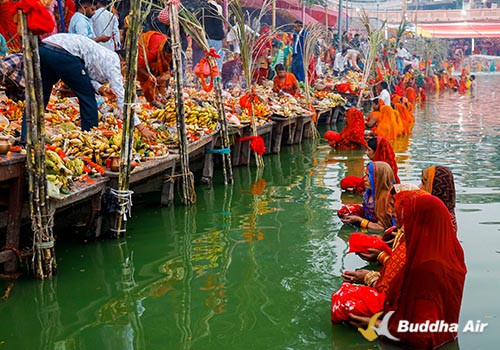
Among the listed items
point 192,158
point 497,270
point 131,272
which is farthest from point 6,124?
point 497,270

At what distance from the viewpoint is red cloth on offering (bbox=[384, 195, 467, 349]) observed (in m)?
3.46

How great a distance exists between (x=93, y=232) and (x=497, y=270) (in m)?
3.36

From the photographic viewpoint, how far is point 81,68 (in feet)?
19.1

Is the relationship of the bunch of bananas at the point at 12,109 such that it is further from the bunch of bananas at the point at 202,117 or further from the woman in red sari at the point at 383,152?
the woman in red sari at the point at 383,152

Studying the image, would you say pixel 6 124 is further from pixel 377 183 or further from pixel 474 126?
pixel 474 126

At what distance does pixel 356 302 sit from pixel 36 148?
7.82ft

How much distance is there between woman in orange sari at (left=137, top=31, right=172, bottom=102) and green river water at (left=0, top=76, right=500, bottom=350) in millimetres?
1692

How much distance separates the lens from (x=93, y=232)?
18.9ft

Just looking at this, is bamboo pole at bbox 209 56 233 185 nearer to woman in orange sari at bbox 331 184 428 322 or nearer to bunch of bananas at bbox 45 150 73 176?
bunch of bananas at bbox 45 150 73 176

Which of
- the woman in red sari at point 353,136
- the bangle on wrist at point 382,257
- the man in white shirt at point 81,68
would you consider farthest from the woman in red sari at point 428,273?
the woman in red sari at point 353,136

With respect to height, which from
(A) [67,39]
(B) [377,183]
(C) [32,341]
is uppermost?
(A) [67,39]

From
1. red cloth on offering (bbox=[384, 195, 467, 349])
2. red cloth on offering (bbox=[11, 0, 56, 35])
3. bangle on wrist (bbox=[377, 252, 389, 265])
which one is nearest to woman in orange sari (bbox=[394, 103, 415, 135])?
bangle on wrist (bbox=[377, 252, 389, 265])

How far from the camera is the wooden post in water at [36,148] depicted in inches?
175

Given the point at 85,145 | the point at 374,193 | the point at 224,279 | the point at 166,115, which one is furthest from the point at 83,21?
the point at 224,279
